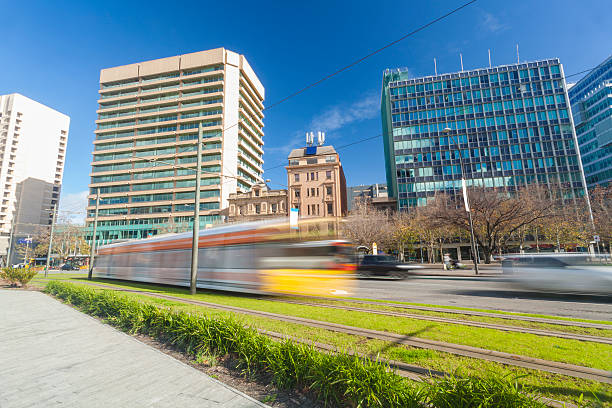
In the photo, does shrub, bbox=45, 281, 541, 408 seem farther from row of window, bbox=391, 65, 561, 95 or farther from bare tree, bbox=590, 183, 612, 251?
row of window, bbox=391, 65, 561, 95

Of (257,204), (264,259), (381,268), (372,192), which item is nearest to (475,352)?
(264,259)

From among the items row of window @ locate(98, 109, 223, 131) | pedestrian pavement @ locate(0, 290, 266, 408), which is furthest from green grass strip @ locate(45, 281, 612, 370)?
row of window @ locate(98, 109, 223, 131)

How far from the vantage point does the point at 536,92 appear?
56594 millimetres

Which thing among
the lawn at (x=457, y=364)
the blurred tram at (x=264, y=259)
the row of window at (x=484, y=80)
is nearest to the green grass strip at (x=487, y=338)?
→ the lawn at (x=457, y=364)

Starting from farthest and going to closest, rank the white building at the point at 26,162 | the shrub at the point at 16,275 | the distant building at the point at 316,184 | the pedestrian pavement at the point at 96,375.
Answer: the white building at the point at 26,162 < the distant building at the point at 316,184 < the shrub at the point at 16,275 < the pedestrian pavement at the point at 96,375

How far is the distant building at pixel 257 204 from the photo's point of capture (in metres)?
54.3

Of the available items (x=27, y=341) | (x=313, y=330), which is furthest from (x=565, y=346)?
(x=27, y=341)

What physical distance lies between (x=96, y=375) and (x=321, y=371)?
11.1 feet

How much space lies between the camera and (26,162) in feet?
309

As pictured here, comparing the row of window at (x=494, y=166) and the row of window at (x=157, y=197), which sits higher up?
the row of window at (x=494, y=166)

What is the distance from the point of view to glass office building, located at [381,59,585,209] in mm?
54219

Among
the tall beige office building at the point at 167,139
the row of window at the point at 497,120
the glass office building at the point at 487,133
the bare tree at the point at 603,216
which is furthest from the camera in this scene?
the tall beige office building at the point at 167,139

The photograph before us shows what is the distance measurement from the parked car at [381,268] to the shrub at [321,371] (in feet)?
57.7

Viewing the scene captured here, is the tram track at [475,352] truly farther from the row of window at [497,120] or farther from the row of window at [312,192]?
the row of window at [497,120]
